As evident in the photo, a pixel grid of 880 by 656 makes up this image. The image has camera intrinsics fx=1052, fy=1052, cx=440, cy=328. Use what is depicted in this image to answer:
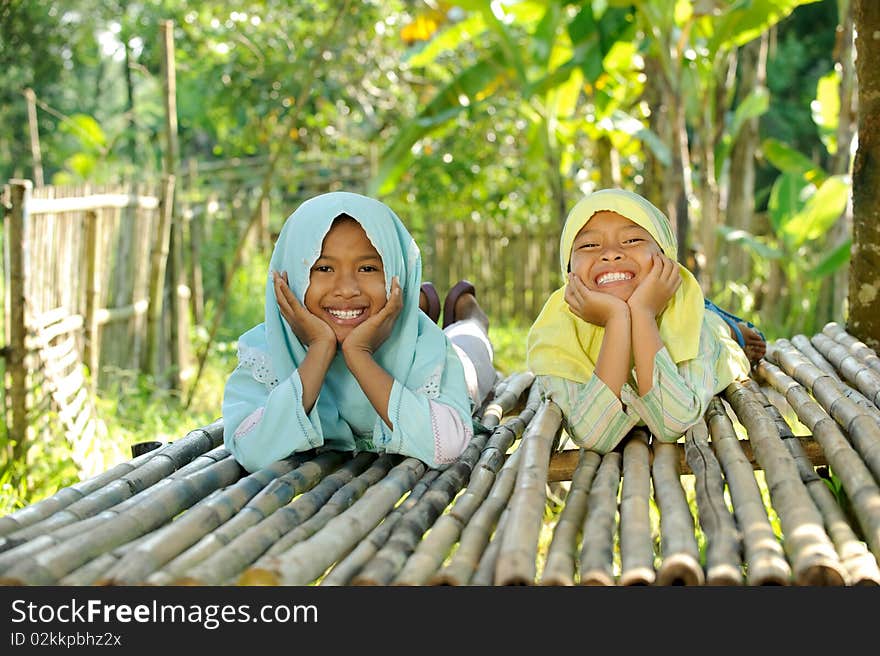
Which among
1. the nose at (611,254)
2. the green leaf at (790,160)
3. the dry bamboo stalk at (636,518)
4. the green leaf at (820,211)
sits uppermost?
the green leaf at (790,160)

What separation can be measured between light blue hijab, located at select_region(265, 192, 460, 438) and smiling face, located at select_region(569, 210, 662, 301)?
379mm

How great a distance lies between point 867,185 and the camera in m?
3.15

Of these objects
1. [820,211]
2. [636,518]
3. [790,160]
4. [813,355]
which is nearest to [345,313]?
[636,518]

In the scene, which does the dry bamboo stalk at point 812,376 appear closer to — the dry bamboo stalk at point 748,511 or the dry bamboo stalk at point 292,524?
the dry bamboo stalk at point 748,511

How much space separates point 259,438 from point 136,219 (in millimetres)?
4149

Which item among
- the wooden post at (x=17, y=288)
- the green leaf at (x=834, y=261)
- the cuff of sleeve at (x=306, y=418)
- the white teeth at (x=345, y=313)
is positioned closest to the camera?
the cuff of sleeve at (x=306, y=418)

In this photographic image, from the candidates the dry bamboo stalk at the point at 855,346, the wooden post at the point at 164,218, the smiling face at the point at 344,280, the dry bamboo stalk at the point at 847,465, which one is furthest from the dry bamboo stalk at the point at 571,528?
the wooden post at the point at 164,218

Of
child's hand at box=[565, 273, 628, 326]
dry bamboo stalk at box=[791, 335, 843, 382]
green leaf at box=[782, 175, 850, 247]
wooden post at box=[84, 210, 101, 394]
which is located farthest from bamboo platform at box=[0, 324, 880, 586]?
green leaf at box=[782, 175, 850, 247]

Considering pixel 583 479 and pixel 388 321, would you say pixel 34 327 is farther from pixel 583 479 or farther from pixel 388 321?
pixel 583 479

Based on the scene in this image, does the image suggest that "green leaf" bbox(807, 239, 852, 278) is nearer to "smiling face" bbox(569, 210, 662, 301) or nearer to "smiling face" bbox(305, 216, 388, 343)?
"smiling face" bbox(569, 210, 662, 301)

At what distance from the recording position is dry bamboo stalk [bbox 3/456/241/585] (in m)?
1.56

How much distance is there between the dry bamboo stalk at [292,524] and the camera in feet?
5.19

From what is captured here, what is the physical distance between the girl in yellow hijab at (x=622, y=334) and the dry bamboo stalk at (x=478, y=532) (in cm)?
26

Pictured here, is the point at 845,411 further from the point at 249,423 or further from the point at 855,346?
the point at 249,423
